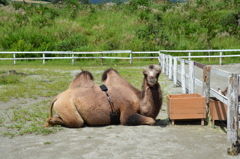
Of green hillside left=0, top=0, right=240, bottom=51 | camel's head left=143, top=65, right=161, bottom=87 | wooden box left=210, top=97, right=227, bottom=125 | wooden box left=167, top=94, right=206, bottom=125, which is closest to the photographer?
camel's head left=143, top=65, right=161, bottom=87

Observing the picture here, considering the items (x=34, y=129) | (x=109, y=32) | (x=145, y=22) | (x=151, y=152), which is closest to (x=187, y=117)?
(x=151, y=152)

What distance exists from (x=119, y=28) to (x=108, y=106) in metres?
30.9

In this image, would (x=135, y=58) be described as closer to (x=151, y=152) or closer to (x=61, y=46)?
(x=61, y=46)

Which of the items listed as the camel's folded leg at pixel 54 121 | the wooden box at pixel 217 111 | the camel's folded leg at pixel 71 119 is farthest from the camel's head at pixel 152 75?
the camel's folded leg at pixel 54 121

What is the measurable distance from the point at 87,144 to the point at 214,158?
212 cm

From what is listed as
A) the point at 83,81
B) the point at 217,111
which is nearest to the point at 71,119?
the point at 83,81

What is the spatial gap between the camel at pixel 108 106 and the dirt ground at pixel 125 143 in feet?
0.55

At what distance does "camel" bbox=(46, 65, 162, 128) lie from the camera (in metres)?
7.52

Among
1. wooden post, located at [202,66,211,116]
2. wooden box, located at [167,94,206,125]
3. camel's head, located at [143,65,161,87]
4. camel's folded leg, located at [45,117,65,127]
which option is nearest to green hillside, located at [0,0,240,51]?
wooden post, located at [202,66,211,116]

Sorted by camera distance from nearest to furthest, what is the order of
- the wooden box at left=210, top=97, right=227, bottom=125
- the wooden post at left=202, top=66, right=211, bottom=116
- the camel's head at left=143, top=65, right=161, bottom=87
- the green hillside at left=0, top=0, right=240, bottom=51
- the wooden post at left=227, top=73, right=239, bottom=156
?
the wooden post at left=227, top=73, right=239, bottom=156 < the camel's head at left=143, top=65, right=161, bottom=87 < the wooden box at left=210, top=97, right=227, bottom=125 < the wooden post at left=202, top=66, right=211, bottom=116 < the green hillside at left=0, top=0, right=240, bottom=51

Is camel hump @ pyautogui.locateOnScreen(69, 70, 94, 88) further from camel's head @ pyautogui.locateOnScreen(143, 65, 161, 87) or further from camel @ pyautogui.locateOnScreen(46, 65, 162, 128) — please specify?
camel's head @ pyautogui.locateOnScreen(143, 65, 161, 87)

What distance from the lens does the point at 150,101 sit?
7.68 metres

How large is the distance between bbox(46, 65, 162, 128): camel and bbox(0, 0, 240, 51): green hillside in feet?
78.5

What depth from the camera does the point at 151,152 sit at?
229 inches
